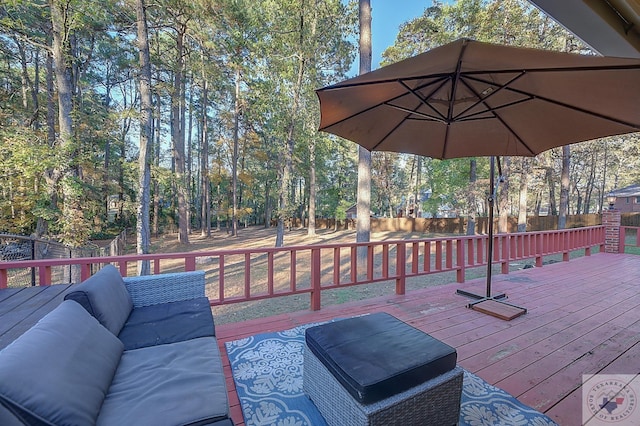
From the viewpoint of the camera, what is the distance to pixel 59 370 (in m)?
1.02

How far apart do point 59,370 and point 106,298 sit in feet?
2.81

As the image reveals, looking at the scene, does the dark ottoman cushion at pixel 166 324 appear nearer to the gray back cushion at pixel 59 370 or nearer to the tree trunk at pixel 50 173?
the gray back cushion at pixel 59 370

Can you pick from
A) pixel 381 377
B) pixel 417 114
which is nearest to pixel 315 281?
pixel 381 377

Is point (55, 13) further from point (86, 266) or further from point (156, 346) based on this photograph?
point (156, 346)

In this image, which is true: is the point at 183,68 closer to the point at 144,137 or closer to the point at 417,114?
the point at 144,137

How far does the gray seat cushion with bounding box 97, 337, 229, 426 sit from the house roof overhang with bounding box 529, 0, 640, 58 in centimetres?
291

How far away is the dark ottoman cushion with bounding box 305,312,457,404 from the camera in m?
1.24

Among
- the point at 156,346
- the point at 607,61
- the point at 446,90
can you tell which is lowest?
the point at 156,346

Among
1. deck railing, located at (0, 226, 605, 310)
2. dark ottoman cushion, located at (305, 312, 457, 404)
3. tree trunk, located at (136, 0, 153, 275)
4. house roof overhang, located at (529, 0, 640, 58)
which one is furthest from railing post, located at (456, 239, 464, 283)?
tree trunk, located at (136, 0, 153, 275)

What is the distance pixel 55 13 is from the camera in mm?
5562

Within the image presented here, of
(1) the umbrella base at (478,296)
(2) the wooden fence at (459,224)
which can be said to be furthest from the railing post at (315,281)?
(2) the wooden fence at (459,224)

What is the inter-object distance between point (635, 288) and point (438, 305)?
3.04 metres

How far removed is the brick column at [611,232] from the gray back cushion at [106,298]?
9238 millimetres

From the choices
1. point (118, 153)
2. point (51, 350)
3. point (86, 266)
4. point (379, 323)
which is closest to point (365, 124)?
point (379, 323)
